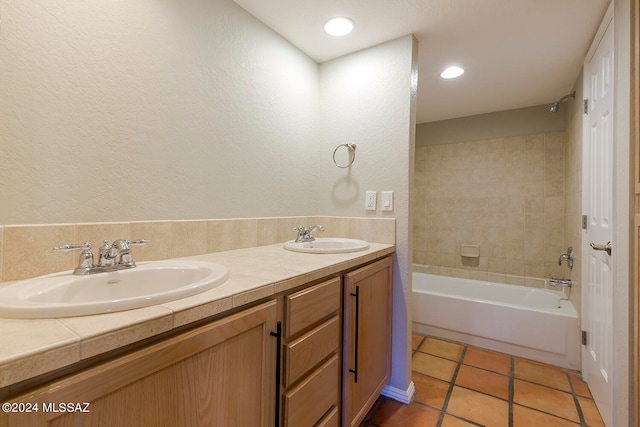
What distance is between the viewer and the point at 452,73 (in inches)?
86.0

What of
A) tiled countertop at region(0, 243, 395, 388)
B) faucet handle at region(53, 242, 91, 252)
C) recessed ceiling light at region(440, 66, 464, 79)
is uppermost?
recessed ceiling light at region(440, 66, 464, 79)

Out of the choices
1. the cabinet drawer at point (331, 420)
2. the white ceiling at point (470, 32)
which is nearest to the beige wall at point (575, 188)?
the white ceiling at point (470, 32)

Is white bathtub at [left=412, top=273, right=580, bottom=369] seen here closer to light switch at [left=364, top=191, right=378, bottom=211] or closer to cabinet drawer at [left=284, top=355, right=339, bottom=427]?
light switch at [left=364, top=191, right=378, bottom=211]

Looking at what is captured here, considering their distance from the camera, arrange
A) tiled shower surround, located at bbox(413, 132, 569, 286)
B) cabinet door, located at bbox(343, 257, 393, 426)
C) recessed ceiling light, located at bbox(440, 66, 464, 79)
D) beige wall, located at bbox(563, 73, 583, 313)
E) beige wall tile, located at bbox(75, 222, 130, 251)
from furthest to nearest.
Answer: tiled shower surround, located at bbox(413, 132, 569, 286) < recessed ceiling light, located at bbox(440, 66, 464, 79) < beige wall, located at bbox(563, 73, 583, 313) < cabinet door, located at bbox(343, 257, 393, 426) < beige wall tile, located at bbox(75, 222, 130, 251)

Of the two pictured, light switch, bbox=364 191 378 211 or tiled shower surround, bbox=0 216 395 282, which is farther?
light switch, bbox=364 191 378 211

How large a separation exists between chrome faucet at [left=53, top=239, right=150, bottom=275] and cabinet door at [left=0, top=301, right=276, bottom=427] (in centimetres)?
49

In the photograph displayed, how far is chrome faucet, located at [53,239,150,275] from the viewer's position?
2.86ft

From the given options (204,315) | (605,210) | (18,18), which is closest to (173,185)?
(18,18)

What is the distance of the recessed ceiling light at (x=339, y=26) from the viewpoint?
1597 millimetres

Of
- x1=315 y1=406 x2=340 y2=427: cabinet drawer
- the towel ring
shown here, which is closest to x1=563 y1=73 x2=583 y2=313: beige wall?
the towel ring

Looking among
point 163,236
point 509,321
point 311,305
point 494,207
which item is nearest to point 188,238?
point 163,236

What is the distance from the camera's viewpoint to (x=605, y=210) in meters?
1.46

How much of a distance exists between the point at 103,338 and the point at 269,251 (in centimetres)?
97

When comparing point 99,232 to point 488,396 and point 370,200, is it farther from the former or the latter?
point 488,396
